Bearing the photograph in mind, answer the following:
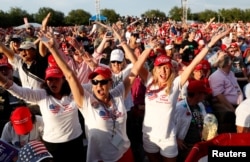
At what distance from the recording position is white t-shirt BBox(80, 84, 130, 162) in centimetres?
328

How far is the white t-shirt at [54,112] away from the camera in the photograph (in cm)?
351

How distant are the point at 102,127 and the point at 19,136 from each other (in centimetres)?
96

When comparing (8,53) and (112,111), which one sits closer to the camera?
(112,111)

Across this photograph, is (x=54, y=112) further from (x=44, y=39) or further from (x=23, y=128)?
(x=44, y=39)

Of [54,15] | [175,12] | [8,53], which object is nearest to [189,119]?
[8,53]

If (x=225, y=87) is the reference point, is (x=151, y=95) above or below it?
above

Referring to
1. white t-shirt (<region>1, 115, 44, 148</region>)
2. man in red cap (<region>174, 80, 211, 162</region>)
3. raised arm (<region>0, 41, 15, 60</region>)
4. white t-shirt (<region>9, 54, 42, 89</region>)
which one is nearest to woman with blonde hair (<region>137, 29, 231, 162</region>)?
man in red cap (<region>174, 80, 211, 162</region>)

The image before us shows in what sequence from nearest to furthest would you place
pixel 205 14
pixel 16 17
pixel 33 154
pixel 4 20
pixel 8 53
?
pixel 33 154 → pixel 8 53 → pixel 4 20 → pixel 16 17 → pixel 205 14

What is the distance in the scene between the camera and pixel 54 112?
11.6 ft

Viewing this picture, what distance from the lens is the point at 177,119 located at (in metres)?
3.84

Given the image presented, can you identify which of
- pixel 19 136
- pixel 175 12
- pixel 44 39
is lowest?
pixel 19 136

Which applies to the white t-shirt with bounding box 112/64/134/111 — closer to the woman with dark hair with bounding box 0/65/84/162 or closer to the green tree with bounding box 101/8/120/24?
the woman with dark hair with bounding box 0/65/84/162

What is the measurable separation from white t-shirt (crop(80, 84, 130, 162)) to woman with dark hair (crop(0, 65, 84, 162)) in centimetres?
31

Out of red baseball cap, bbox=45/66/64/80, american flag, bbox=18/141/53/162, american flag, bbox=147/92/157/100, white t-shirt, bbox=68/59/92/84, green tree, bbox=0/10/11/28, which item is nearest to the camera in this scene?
american flag, bbox=18/141/53/162
